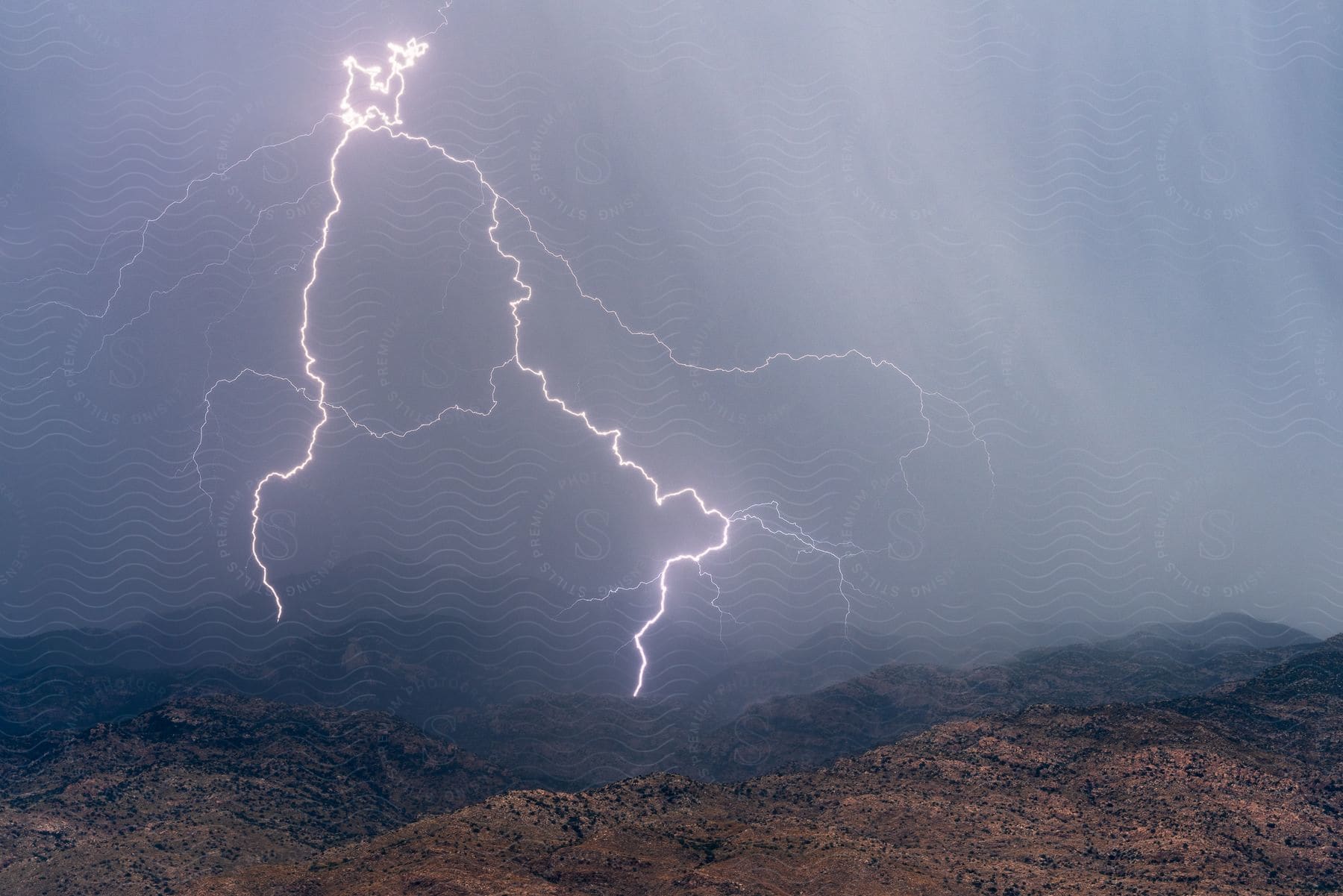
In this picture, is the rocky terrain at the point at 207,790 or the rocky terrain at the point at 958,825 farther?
the rocky terrain at the point at 207,790

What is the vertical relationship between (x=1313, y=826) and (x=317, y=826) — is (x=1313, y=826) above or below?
above

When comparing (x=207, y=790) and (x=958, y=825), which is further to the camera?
(x=207, y=790)


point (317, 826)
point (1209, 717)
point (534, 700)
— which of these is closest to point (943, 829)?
point (1209, 717)

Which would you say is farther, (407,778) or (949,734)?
(407,778)

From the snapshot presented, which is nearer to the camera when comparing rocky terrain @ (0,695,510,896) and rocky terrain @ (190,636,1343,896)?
rocky terrain @ (190,636,1343,896)

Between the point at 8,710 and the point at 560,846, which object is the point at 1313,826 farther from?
the point at 8,710

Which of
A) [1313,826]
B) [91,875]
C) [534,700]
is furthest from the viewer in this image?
[534,700]

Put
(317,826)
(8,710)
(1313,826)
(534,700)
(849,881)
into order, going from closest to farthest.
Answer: (849,881) → (1313,826) → (317,826) → (8,710) → (534,700)

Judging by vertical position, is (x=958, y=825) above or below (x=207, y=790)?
above
